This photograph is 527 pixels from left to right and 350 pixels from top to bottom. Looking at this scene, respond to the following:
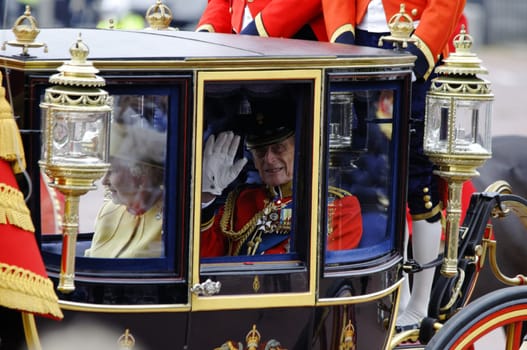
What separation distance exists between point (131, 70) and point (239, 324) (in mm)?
706

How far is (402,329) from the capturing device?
4258mm

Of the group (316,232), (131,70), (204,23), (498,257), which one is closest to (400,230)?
(316,232)

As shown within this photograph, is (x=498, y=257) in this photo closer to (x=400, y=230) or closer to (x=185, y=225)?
(x=400, y=230)

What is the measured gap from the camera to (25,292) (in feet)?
9.77

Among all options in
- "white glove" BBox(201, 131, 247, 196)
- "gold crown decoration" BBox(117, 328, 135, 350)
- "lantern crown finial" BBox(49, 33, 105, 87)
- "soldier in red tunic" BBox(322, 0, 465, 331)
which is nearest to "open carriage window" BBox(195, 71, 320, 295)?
"white glove" BBox(201, 131, 247, 196)

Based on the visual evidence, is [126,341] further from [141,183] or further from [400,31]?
[400,31]

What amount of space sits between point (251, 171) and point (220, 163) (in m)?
0.20

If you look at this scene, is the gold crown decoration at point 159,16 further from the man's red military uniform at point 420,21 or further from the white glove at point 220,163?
the white glove at point 220,163

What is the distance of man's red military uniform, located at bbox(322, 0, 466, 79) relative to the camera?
4.20 m

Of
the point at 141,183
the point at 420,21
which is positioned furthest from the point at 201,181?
the point at 420,21

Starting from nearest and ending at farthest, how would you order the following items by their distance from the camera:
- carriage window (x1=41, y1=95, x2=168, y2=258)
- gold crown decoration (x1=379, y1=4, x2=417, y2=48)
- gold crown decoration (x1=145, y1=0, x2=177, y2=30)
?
1. carriage window (x1=41, y1=95, x2=168, y2=258)
2. gold crown decoration (x1=379, y1=4, x2=417, y2=48)
3. gold crown decoration (x1=145, y1=0, x2=177, y2=30)

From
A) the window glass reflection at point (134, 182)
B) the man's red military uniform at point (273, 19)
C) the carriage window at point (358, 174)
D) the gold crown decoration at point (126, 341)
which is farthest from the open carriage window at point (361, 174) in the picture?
the man's red military uniform at point (273, 19)

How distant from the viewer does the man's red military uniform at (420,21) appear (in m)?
4.20

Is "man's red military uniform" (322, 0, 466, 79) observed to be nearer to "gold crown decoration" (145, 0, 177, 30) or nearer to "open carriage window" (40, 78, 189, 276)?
"gold crown decoration" (145, 0, 177, 30)
